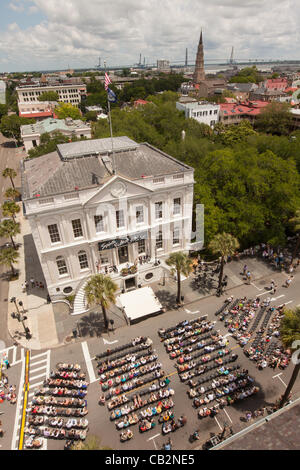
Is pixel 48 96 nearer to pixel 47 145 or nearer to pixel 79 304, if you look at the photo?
pixel 47 145

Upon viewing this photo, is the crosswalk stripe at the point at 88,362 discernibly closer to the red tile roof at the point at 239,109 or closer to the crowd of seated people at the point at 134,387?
the crowd of seated people at the point at 134,387

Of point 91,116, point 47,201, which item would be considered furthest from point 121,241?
point 91,116

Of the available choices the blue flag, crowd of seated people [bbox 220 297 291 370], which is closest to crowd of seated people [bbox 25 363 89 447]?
crowd of seated people [bbox 220 297 291 370]

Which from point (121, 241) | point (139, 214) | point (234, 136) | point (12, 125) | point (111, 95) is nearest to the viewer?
point (111, 95)

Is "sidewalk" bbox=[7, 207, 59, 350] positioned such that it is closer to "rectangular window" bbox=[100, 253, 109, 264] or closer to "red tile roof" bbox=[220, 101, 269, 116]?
"rectangular window" bbox=[100, 253, 109, 264]

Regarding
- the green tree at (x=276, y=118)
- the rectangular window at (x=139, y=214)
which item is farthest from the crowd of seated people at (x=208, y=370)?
the green tree at (x=276, y=118)

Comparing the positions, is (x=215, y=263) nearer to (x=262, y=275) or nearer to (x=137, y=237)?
(x=262, y=275)
